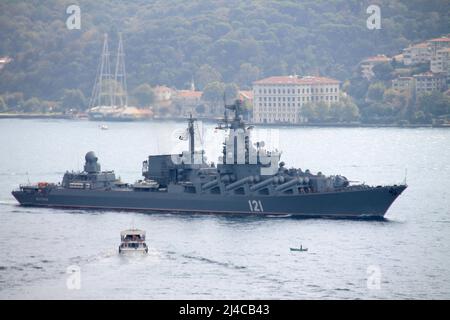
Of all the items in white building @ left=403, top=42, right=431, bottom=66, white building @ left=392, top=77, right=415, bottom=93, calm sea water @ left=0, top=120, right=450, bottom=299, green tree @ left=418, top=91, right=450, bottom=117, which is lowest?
calm sea water @ left=0, top=120, right=450, bottom=299

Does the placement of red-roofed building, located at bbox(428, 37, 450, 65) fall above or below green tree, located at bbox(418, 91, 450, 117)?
above

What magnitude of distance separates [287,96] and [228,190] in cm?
9241

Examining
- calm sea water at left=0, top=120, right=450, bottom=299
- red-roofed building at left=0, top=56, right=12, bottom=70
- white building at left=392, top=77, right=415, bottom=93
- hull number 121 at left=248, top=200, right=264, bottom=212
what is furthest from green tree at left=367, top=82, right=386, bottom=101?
hull number 121 at left=248, top=200, right=264, bottom=212

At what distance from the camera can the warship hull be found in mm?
70312

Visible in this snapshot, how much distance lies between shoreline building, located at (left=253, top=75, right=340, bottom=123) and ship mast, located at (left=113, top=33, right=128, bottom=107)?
1650 cm

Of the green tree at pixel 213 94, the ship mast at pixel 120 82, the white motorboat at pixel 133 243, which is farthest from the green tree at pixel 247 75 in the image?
the white motorboat at pixel 133 243

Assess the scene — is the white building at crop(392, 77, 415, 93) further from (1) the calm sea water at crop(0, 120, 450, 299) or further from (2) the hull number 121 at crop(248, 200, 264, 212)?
(2) the hull number 121 at crop(248, 200, 264, 212)

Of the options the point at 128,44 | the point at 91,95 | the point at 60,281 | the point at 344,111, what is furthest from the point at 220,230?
the point at 128,44

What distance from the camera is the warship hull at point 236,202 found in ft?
231

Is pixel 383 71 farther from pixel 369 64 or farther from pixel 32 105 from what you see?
pixel 32 105

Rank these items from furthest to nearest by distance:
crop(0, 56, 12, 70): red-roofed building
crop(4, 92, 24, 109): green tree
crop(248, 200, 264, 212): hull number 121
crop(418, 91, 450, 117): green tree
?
crop(0, 56, 12, 70): red-roofed building < crop(4, 92, 24, 109): green tree < crop(418, 91, 450, 117): green tree < crop(248, 200, 264, 212): hull number 121

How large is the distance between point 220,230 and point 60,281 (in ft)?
44.4

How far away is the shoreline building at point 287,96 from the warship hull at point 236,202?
86680 millimetres
